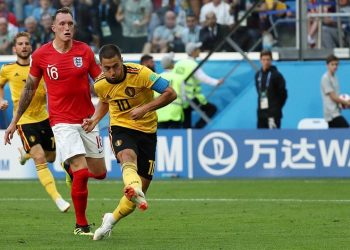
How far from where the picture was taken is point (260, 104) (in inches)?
866

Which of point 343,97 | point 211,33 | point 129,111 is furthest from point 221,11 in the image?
point 129,111

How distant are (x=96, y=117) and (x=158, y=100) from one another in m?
1.05

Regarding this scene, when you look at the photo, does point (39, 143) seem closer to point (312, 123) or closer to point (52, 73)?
point (52, 73)

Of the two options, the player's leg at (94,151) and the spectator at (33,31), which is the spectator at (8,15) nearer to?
the spectator at (33,31)

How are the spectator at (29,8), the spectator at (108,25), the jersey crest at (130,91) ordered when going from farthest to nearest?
1. the spectator at (29,8)
2. the spectator at (108,25)
3. the jersey crest at (130,91)

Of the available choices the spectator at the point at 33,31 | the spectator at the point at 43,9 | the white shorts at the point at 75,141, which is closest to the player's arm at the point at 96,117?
the white shorts at the point at 75,141

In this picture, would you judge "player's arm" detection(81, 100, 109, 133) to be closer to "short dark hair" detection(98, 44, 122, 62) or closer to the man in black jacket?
"short dark hair" detection(98, 44, 122, 62)

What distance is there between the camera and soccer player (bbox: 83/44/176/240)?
35.0ft

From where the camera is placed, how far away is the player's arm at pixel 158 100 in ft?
34.9

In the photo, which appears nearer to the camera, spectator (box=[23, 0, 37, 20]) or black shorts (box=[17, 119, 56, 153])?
black shorts (box=[17, 119, 56, 153])

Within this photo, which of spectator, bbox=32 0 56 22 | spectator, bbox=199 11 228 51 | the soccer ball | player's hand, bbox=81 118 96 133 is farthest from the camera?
→ spectator, bbox=32 0 56 22

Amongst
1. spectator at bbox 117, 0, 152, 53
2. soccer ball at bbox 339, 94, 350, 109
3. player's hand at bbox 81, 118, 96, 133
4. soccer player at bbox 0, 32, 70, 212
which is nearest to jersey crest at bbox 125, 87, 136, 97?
player's hand at bbox 81, 118, 96, 133

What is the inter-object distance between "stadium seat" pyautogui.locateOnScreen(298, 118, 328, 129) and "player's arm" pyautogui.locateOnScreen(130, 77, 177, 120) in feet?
40.6

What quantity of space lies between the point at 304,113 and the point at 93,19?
211 inches
